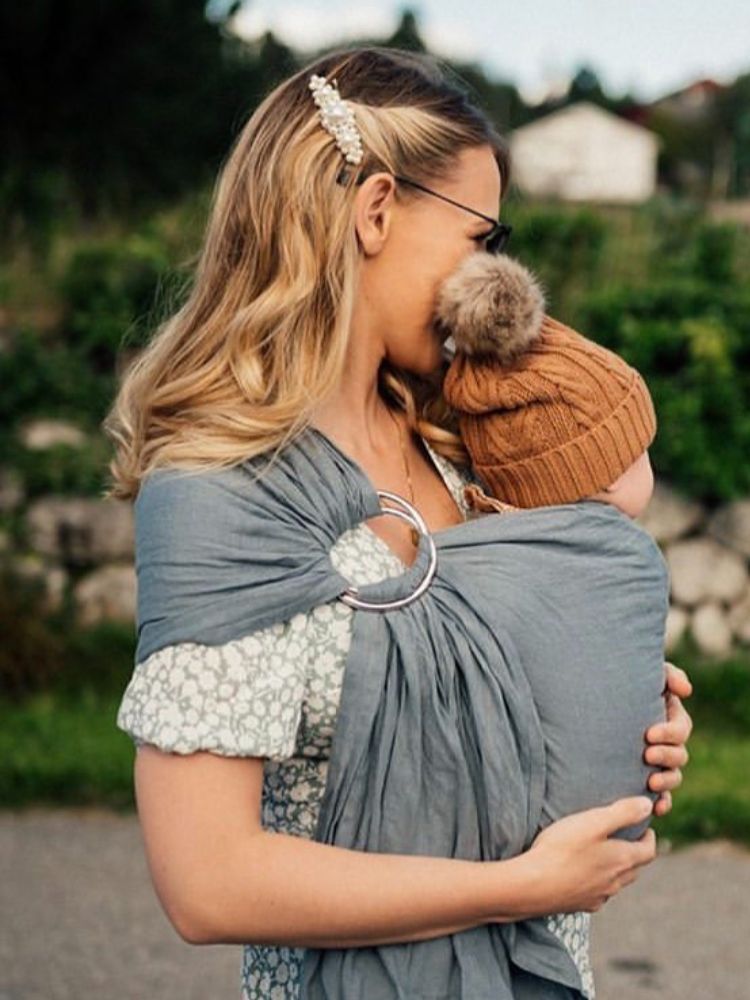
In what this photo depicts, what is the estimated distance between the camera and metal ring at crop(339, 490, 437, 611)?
1773 mm

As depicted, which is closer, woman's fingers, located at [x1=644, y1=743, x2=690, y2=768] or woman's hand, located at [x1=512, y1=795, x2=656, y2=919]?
woman's hand, located at [x1=512, y1=795, x2=656, y2=919]

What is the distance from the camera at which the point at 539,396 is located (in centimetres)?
201

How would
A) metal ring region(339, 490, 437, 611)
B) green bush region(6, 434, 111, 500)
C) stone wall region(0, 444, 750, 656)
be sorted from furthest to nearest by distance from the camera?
green bush region(6, 434, 111, 500)
stone wall region(0, 444, 750, 656)
metal ring region(339, 490, 437, 611)

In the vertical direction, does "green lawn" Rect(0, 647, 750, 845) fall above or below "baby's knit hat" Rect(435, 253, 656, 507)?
below

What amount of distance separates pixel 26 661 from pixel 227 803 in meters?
5.14

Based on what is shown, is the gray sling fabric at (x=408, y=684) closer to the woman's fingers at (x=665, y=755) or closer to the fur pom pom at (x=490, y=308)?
the woman's fingers at (x=665, y=755)

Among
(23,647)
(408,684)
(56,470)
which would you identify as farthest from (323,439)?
(56,470)

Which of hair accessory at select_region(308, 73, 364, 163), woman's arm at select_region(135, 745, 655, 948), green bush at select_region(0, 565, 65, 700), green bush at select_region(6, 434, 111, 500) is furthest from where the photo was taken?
green bush at select_region(6, 434, 111, 500)

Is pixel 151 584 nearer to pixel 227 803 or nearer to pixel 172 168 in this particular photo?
pixel 227 803

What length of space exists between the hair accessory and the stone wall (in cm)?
535

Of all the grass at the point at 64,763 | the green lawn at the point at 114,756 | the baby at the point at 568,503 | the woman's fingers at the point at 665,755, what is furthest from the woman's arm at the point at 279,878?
the grass at the point at 64,763

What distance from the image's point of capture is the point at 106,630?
6.96 meters

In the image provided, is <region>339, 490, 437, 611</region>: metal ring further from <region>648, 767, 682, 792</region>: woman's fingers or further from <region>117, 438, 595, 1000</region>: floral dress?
<region>648, 767, 682, 792</region>: woman's fingers

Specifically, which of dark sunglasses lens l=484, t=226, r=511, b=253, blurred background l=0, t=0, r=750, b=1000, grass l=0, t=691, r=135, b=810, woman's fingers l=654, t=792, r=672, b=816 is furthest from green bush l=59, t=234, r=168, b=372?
woman's fingers l=654, t=792, r=672, b=816
